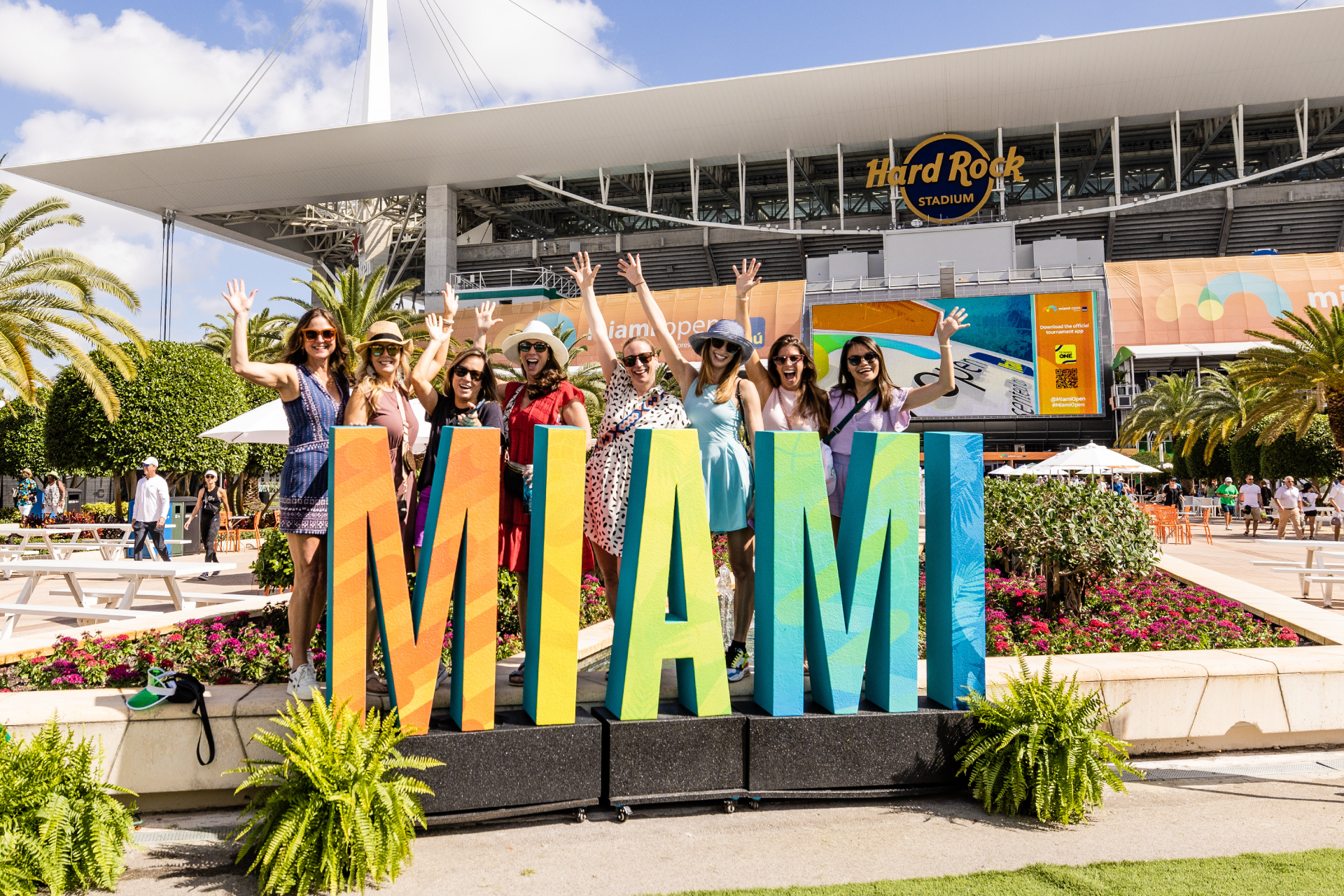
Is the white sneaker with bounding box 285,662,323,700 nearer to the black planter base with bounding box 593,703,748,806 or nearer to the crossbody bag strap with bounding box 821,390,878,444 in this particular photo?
the black planter base with bounding box 593,703,748,806

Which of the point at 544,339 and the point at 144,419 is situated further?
the point at 144,419

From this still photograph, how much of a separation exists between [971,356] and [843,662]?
35.1m

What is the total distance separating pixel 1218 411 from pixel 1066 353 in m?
6.64

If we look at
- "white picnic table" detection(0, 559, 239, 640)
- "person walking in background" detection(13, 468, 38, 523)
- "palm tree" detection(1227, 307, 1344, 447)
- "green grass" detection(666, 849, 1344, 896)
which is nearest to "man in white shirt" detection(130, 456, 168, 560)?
"white picnic table" detection(0, 559, 239, 640)

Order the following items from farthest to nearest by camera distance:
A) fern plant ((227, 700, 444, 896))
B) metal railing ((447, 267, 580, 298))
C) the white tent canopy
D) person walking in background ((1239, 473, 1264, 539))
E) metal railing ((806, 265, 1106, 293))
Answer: metal railing ((447, 267, 580, 298)), metal railing ((806, 265, 1106, 293)), person walking in background ((1239, 473, 1264, 539)), the white tent canopy, fern plant ((227, 700, 444, 896))

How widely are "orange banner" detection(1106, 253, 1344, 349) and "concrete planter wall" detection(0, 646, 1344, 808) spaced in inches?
1450

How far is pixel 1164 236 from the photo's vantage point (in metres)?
42.1

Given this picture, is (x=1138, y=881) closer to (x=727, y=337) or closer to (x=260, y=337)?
(x=727, y=337)

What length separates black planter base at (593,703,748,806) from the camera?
329 cm

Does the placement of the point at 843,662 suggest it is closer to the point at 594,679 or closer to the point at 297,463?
the point at 594,679

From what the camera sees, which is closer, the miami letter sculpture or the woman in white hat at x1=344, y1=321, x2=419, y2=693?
the miami letter sculpture

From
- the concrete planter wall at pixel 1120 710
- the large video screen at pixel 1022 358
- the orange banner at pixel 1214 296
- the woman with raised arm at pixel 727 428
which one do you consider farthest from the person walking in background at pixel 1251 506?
the woman with raised arm at pixel 727 428

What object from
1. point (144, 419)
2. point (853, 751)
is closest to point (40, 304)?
point (144, 419)

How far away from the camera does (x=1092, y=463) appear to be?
19922mm
